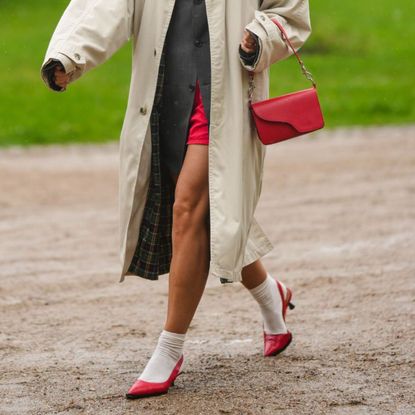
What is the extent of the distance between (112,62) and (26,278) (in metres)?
14.2

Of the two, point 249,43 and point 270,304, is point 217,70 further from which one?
point 270,304

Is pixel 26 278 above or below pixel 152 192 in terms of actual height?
below

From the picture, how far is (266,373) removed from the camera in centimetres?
459

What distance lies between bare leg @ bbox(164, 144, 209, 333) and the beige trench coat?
61mm

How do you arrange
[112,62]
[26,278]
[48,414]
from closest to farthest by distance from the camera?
[48,414]
[26,278]
[112,62]

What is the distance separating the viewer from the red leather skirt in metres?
4.21

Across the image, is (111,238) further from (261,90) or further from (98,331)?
(261,90)

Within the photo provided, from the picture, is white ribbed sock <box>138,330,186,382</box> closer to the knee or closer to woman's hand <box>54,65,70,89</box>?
the knee

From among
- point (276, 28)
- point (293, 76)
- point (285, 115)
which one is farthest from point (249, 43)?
point (293, 76)

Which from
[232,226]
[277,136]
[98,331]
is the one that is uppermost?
[277,136]

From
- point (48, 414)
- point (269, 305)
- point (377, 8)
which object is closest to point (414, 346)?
point (269, 305)

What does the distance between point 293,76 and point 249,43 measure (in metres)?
14.8

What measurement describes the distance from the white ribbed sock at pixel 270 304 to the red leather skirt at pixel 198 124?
0.87 metres

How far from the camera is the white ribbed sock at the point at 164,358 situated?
424 centimetres
